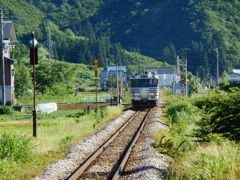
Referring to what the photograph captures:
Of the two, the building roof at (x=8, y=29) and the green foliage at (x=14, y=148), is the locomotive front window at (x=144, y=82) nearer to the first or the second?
the building roof at (x=8, y=29)

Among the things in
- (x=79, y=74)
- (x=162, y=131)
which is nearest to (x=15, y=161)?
(x=162, y=131)

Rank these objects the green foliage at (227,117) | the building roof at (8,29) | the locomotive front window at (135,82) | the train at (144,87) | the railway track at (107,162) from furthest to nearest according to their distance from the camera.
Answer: the building roof at (8,29)
the locomotive front window at (135,82)
the train at (144,87)
the green foliage at (227,117)
the railway track at (107,162)

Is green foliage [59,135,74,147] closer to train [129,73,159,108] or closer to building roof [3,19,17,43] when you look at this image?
train [129,73,159,108]

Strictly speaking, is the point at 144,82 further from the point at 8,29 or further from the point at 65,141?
the point at 65,141

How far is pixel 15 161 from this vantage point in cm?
1471

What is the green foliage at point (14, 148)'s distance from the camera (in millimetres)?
14812

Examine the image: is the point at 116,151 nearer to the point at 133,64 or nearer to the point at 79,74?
the point at 79,74

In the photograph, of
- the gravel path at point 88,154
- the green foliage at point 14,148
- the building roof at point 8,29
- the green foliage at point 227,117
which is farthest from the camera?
the building roof at point 8,29

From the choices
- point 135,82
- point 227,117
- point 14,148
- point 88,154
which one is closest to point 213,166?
point 227,117

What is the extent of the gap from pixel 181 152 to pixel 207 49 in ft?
580

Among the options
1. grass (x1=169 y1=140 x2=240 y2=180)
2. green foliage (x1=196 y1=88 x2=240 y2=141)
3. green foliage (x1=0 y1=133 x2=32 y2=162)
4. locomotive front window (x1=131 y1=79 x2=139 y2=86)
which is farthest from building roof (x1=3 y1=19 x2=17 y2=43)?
grass (x1=169 y1=140 x2=240 y2=180)

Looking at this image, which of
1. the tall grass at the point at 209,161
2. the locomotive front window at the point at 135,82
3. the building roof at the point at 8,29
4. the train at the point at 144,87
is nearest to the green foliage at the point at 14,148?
the tall grass at the point at 209,161

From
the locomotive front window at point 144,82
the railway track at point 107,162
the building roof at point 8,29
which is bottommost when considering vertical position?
the railway track at point 107,162

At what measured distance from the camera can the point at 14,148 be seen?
1513 centimetres
